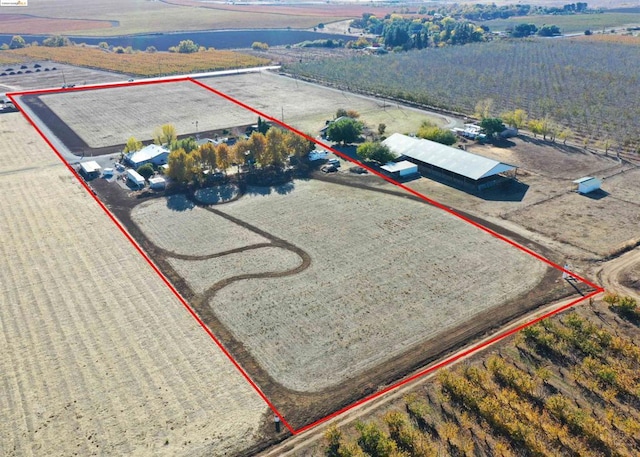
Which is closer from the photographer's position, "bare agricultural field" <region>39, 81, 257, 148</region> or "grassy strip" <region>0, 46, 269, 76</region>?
"bare agricultural field" <region>39, 81, 257, 148</region>

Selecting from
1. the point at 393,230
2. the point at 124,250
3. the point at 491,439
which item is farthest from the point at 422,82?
the point at 491,439

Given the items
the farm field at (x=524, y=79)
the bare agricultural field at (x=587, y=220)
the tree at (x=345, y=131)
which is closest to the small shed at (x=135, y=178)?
the tree at (x=345, y=131)

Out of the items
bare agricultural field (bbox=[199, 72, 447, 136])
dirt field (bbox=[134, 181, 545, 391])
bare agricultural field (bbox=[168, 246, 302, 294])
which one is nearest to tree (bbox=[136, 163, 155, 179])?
dirt field (bbox=[134, 181, 545, 391])

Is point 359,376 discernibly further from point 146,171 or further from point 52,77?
point 52,77

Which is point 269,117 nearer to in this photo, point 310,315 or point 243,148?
point 243,148

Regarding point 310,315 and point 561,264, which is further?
point 561,264

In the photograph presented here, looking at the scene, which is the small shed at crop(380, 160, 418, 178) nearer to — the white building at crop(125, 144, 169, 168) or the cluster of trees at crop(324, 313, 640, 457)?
the white building at crop(125, 144, 169, 168)
